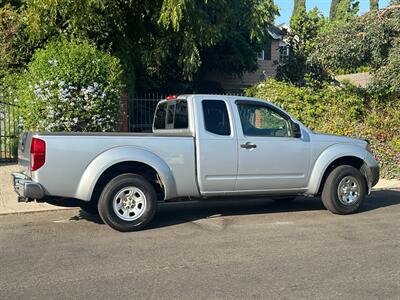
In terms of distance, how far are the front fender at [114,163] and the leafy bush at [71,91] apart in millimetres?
3738

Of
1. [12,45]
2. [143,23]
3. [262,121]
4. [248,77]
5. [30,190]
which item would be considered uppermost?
[248,77]

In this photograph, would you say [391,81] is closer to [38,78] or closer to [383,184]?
[383,184]

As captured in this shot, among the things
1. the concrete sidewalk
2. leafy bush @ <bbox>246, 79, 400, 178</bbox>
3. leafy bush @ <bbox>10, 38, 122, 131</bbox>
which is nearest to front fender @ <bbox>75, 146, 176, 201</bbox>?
the concrete sidewalk

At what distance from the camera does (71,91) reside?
1046cm

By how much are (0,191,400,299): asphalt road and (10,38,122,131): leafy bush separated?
2589 millimetres

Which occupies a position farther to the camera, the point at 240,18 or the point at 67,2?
the point at 240,18

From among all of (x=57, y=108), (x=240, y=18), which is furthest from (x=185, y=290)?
(x=240, y=18)

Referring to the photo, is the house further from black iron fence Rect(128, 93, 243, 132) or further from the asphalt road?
the asphalt road

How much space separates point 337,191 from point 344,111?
5756mm

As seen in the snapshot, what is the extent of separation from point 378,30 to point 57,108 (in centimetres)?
793

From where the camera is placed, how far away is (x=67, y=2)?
1059cm

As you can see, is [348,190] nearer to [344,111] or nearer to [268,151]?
[268,151]

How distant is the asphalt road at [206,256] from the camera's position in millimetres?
4809

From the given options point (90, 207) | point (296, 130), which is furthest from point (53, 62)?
point (296, 130)
